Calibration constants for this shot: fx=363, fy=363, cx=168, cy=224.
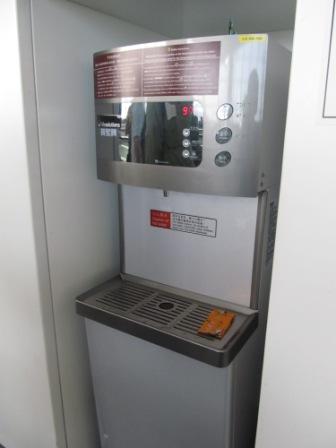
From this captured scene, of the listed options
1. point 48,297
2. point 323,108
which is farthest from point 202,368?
point 323,108

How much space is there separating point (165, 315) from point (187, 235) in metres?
0.21

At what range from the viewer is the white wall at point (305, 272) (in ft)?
1.70

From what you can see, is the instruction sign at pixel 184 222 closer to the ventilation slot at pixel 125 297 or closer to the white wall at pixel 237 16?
the ventilation slot at pixel 125 297

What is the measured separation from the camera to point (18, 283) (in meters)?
1.03

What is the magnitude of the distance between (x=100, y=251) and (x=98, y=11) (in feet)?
2.22

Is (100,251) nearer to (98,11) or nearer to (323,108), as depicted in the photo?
(98,11)

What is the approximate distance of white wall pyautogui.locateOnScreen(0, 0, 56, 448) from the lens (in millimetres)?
853

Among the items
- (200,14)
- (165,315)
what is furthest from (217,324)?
(200,14)

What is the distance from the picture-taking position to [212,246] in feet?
2.98

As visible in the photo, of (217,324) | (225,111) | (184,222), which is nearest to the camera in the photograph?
(225,111)

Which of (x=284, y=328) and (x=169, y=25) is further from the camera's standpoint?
(x=169, y=25)

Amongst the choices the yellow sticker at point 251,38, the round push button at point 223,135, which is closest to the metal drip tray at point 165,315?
the round push button at point 223,135

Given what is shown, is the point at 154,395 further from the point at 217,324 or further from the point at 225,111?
the point at 225,111

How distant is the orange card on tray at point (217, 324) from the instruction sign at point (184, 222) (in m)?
0.19
